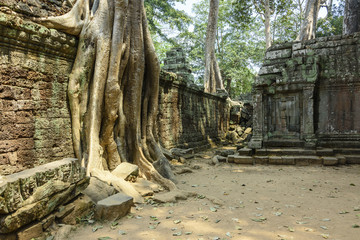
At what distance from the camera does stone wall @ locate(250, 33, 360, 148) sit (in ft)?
23.7

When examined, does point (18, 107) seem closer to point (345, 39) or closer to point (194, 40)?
point (345, 39)

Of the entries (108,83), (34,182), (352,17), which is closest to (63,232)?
(34,182)

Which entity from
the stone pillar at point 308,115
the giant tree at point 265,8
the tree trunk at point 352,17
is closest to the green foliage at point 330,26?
the giant tree at point 265,8

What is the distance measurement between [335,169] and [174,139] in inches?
184

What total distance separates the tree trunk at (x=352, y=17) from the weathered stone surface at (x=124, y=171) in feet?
34.6

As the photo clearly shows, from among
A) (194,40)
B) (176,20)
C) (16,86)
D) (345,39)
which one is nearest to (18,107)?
(16,86)

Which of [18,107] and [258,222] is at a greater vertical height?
[18,107]

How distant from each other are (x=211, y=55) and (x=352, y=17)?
7.03m

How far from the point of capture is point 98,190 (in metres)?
3.32

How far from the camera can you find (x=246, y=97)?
19391 mm

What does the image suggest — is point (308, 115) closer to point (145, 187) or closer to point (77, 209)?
point (145, 187)

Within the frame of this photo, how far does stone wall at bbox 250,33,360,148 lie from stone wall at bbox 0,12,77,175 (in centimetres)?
556

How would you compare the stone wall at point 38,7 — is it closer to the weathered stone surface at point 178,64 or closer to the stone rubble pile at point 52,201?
the stone rubble pile at point 52,201

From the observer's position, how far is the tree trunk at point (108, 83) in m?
4.14
